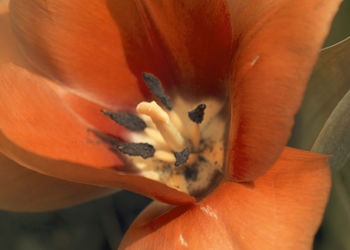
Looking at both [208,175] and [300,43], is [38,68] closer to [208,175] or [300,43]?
[208,175]

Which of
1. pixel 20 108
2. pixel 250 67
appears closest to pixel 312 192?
pixel 250 67

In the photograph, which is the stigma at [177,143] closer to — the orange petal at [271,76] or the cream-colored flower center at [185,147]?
the cream-colored flower center at [185,147]

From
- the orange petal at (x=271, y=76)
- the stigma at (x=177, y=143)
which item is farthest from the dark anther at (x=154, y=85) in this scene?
the orange petal at (x=271, y=76)

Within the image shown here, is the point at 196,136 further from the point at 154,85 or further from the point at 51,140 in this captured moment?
the point at 51,140

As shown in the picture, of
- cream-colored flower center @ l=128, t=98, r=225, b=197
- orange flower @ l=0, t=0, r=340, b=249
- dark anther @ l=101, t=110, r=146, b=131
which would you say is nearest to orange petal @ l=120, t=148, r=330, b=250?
orange flower @ l=0, t=0, r=340, b=249

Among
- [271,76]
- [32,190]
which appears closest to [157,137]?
[32,190]

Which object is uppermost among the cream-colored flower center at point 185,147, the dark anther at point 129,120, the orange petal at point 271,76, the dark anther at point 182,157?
the orange petal at point 271,76
